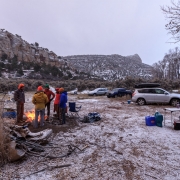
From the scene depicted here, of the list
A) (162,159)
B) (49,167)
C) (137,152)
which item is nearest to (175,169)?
(162,159)

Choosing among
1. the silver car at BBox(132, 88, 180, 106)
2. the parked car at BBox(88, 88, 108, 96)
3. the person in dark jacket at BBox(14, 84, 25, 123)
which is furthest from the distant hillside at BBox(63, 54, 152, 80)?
the person in dark jacket at BBox(14, 84, 25, 123)

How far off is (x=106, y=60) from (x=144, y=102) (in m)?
67.7

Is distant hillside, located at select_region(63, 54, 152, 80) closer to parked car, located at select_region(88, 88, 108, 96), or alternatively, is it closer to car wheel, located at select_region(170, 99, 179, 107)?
parked car, located at select_region(88, 88, 108, 96)

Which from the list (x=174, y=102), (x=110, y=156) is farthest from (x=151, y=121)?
(x=174, y=102)

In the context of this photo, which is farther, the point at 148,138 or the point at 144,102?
the point at 144,102

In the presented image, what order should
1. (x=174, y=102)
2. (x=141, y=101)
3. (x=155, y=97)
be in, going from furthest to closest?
(x=141, y=101)
(x=155, y=97)
(x=174, y=102)

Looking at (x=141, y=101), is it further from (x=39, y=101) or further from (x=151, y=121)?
(x=39, y=101)

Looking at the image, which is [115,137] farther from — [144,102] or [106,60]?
[106,60]

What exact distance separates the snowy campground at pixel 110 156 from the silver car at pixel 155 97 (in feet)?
23.0

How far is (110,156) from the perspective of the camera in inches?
190

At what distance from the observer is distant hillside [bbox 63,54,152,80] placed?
69.6 metres

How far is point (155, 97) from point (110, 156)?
1051cm

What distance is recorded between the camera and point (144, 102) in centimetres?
1462

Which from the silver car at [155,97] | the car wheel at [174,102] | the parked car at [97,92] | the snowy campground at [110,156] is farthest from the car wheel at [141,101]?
the parked car at [97,92]
